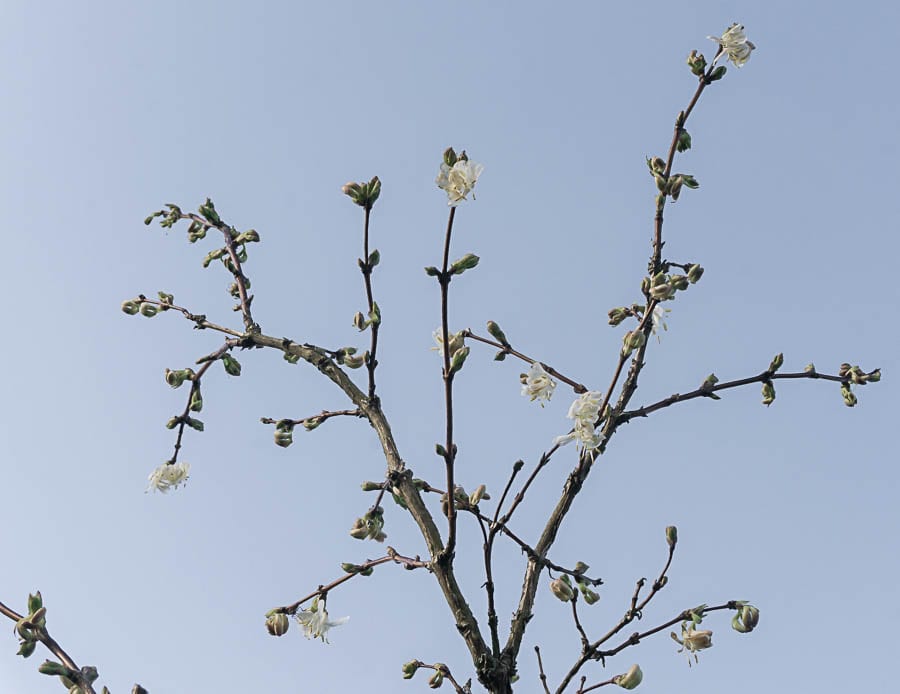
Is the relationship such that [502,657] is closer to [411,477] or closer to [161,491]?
[411,477]

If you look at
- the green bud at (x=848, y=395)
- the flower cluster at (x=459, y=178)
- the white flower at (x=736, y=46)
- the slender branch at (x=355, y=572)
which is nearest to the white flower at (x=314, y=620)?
the slender branch at (x=355, y=572)

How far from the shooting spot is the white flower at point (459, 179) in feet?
5.78

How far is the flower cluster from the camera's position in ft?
5.77

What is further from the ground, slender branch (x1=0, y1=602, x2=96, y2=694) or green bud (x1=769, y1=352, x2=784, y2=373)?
green bud (x1=769, y1=352, x2=784, y2=373)

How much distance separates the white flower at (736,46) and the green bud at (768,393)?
86cm

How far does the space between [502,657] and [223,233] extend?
1.57 meters

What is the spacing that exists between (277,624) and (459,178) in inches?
41.6

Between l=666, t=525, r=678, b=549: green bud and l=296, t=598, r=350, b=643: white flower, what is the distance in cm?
84

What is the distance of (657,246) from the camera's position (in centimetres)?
222

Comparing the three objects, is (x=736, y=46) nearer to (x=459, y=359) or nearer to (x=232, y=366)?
(x=459, y=359)

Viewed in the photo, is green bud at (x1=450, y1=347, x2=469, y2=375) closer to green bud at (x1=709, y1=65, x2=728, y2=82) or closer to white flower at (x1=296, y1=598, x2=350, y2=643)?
white flower at (x1=296, y1=598, x2=350, y2=643)

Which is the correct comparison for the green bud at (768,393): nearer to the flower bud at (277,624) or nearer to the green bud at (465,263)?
the green bud at (465,263)

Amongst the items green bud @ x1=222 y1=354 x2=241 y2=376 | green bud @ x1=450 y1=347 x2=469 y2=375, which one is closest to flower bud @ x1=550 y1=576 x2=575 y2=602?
green bud @ x1=450 y1=347 x2=469 y2=375

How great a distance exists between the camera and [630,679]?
1952 millimetres
